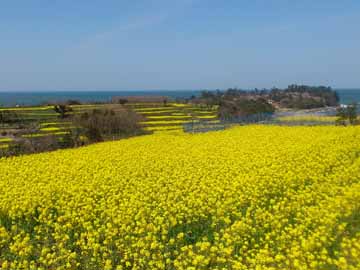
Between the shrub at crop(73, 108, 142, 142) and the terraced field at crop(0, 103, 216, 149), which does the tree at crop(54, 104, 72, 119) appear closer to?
the terraced field at crop(0, 103, 216, 149)

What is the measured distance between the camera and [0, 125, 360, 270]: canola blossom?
7246mm

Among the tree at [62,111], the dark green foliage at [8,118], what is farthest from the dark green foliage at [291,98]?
the dark green foliage at [8,118]

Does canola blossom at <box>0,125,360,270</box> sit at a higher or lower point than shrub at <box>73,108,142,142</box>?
higher

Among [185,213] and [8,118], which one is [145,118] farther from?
[185,213]

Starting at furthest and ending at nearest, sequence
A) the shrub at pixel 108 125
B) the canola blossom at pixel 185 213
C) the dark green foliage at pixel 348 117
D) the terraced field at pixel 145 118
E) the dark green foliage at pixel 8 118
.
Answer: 1. the dark green foliage at pixel 8 118
2. the terraced field at pixel 145 118
3. the dark green foliage at pixel 348 117
4. the shrub at pixel 108 125
5. the canola blossom at pixel 185 213

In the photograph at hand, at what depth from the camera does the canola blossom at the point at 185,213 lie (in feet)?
23.8

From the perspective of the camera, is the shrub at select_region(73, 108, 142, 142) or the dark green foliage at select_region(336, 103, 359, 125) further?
the dark green foliage at select_region(336, 103, 359, 125)

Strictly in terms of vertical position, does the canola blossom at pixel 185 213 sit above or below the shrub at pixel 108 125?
above

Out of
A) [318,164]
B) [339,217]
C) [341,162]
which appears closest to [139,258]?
[339,217]

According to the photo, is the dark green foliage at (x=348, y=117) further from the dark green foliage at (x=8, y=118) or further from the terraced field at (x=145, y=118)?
the dark green foliage at (x=8, y=118)

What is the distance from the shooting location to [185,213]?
954 centimetres

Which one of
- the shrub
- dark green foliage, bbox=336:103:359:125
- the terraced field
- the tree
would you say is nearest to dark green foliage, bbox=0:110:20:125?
the terraced field

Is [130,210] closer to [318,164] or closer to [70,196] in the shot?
[70,196]

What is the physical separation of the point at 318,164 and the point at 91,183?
6636mm
